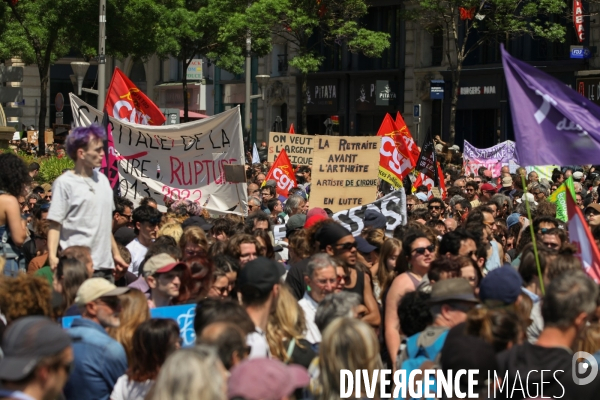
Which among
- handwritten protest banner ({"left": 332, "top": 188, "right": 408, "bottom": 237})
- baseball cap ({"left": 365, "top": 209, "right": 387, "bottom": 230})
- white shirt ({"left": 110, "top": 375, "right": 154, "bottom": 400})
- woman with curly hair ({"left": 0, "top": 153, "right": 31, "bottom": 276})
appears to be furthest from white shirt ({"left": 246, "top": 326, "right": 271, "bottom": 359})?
handwritten protest banner ({"left": 332, "top": 188, "right": 408, "bottom": 237})

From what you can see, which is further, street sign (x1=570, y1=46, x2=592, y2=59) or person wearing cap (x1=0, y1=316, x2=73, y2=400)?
street sign (x1=570, y1=46, x2=592, y2=59)

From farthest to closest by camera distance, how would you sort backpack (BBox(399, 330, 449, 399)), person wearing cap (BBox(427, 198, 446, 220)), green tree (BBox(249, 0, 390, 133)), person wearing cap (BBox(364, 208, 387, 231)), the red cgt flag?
green tree (BBox(249, 0, 390, 133))
the red cgt flag
person wearing cap (BBox(427, 198, 446, 220))
person wearing cap (BBox(364, 208, 387, 231))
backpack (BBox(399, 330, 449, 399))

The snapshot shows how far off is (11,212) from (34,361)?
4.04 metres

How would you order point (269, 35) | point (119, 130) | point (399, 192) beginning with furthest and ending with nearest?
point (269, 35), point (119, 130), point (399, 192)

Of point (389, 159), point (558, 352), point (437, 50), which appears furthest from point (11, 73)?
point (437, 50)

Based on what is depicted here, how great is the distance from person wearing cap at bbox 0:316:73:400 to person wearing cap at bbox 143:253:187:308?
8.92 ft

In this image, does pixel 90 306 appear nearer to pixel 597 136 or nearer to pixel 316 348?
pixel 316 348

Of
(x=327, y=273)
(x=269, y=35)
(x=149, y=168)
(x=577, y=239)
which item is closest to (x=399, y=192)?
(x=149, y=168)

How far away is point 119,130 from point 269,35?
26.6 metres

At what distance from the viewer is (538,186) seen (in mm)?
16781

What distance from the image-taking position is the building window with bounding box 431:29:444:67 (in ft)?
137

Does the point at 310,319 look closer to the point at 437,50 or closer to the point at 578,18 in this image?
the point at 578,18

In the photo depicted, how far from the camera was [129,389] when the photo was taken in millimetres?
5316

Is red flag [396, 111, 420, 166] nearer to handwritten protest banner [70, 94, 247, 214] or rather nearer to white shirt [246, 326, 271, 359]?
A: handwritten protest banner [70, 94, 247, 214]
